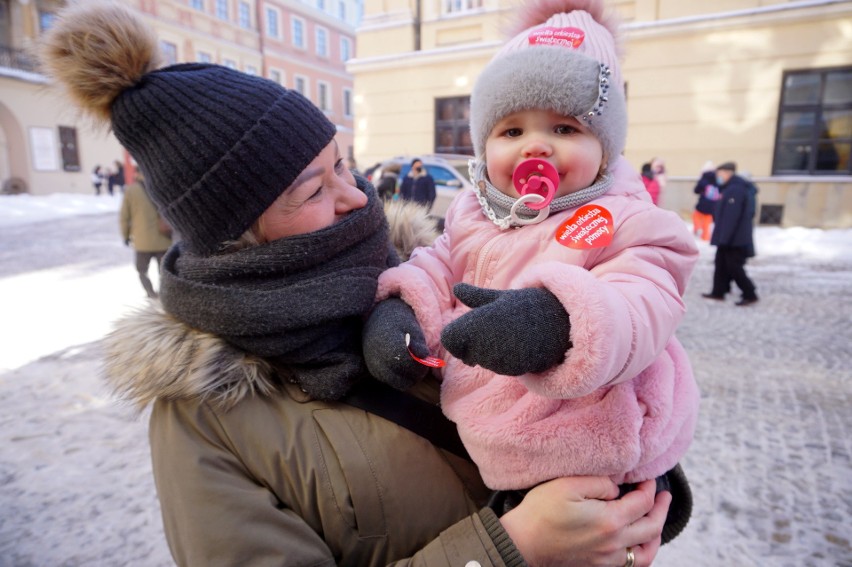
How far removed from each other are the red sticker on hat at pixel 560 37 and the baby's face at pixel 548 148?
17 centimetres

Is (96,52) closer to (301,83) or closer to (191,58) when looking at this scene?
(191,58)

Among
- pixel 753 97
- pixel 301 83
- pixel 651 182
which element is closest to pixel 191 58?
pixel 301 83

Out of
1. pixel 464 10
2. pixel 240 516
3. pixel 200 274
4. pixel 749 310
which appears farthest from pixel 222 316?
pixel 464 10

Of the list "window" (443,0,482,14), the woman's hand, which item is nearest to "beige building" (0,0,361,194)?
"window" (443,0,482,14)

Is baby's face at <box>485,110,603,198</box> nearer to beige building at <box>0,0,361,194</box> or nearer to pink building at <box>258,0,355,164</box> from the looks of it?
beige building at <box>0,0,361,194</box>

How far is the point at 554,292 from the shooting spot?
846 mm

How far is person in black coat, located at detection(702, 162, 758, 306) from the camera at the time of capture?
21.4 ft

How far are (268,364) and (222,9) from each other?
→ 3288 centimetres

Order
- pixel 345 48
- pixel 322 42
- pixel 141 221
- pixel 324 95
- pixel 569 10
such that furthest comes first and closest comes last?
1. pixel 345 48
2. pixel 324 95
3. pixel 322 42
4. pixel 141 221
5. pixel 569 10

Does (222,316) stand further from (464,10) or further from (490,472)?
(464,10)

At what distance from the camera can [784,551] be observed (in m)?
2.40

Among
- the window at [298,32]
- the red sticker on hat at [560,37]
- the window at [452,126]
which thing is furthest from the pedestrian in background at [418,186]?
the window at [298,32]

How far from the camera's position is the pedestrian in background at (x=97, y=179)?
78.3ft

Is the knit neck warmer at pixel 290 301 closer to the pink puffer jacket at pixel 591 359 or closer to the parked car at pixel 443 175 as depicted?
the pink puffer jacket at pixel 591 359
